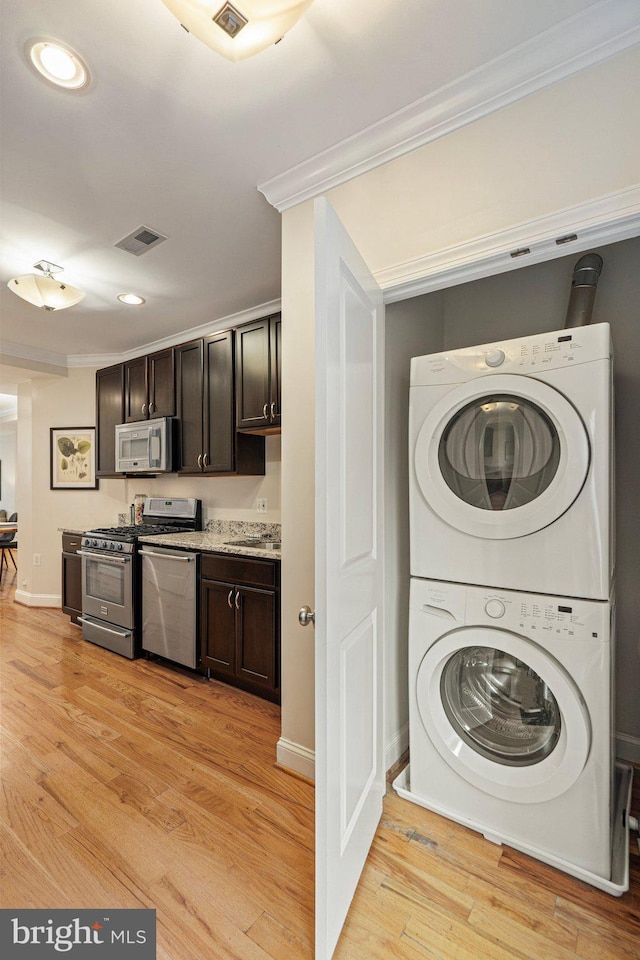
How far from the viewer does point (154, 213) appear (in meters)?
2.29

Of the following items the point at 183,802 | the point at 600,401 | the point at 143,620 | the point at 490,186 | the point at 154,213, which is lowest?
the point at 183,802

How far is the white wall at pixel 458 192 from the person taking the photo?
1.38 meters

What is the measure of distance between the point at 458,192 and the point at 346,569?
1.37 metres

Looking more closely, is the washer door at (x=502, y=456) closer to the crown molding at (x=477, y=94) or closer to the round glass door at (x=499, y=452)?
the round glass door at (x=499, y=452)

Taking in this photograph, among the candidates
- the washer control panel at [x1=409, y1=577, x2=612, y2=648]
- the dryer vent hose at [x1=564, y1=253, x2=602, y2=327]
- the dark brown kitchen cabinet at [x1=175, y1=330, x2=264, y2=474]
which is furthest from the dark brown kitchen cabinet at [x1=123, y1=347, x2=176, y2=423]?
the dryer vent hose at [x1=564, y1=253, x2=602, y2=327]

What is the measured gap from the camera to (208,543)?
3.18m

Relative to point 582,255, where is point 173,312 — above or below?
above

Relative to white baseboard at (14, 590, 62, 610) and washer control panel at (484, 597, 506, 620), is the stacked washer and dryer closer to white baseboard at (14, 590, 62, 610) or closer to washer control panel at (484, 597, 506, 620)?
washer control panel at (484, 597, 506, 620)

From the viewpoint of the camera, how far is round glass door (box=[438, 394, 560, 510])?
5.46 ft

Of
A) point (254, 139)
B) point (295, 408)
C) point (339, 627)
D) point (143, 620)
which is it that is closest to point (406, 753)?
point (339, 627)

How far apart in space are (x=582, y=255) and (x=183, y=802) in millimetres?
3015

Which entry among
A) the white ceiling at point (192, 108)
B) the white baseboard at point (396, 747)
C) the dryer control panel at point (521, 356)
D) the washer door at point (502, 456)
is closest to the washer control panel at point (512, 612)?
the washer door at point (502, 456)

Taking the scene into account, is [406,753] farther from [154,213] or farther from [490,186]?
[154,213]

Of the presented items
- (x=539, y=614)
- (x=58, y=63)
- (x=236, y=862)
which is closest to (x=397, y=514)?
(x=539, y=614)
